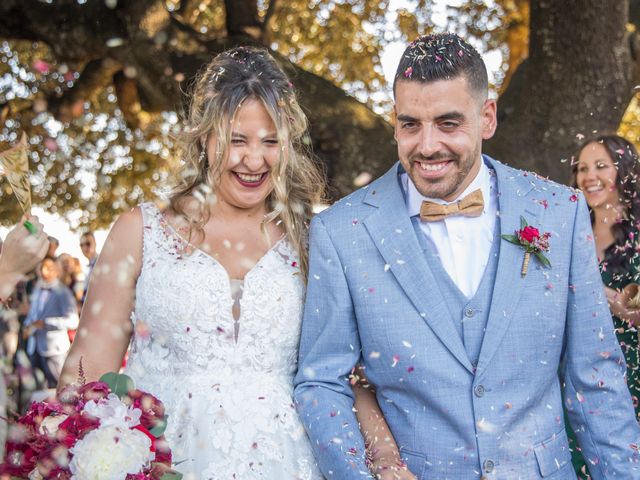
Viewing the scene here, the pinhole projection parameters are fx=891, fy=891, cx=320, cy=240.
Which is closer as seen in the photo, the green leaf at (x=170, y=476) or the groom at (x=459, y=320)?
the green leaf at (x=170, y=476)

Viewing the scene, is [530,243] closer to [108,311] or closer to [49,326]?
[108,311]

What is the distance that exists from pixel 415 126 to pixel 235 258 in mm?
1007

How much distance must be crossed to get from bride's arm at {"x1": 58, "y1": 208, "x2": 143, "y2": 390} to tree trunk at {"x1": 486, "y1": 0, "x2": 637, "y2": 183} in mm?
5356

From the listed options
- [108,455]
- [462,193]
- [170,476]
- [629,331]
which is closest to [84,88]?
[629,331]

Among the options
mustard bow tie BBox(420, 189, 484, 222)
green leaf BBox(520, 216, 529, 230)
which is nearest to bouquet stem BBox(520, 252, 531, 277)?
green leaf BBox(520, 216, 529, 230)

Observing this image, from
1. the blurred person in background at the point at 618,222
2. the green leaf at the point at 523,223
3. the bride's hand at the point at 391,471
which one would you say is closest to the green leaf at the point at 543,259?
the green leaf at the point at 523,223

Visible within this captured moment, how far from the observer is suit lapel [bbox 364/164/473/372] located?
10.1ft

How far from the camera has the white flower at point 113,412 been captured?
2.38m

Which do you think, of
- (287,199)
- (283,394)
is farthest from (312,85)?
(283,394)

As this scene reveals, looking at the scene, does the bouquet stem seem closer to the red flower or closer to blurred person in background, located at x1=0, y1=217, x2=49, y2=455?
the red flower

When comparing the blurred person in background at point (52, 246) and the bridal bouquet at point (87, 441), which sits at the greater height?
the bridal bouquet at point (87, 441)

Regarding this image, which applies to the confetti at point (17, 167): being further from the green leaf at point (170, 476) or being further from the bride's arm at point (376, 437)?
the bride's arm at point (376, 437)

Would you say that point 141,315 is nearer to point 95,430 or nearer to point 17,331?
point 95,430

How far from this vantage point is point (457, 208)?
→ 323cm
